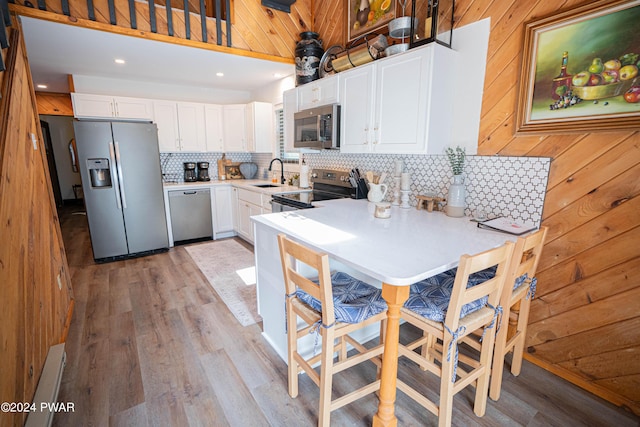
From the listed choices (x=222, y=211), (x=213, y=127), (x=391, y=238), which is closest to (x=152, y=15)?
(x=213, y=127)

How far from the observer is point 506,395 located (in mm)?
1708

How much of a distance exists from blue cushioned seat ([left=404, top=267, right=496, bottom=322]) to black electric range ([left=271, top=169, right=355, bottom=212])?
4.71 feet

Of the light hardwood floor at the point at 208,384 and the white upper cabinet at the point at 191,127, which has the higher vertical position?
the white upper cabinet at the point at 191,127

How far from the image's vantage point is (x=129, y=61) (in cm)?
349

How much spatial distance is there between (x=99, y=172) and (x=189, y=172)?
1.34 m

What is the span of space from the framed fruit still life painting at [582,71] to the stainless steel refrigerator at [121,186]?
4.01 m

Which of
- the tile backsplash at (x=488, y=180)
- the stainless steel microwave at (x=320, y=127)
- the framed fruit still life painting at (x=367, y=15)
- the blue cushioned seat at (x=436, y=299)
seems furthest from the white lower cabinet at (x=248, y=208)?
the blue cushioned seat at (x=436, y=299)

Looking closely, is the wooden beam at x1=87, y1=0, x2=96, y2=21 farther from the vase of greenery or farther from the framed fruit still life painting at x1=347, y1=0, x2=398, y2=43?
the vase of greenery

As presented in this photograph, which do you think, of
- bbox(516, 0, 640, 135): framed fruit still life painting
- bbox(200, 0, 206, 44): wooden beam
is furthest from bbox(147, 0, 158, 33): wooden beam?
bbox(516, 0, 640, 135): framed fruit still life painting

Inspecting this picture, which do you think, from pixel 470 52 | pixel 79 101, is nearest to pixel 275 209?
pixel 470 52

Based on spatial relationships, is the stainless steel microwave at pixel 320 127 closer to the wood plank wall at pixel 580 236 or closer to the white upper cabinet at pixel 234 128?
the wood plank wall at pixel 580 236

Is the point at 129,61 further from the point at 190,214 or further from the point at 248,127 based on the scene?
the point at 190,214

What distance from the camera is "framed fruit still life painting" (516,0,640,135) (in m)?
1.46

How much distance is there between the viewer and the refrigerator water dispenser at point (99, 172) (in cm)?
357
